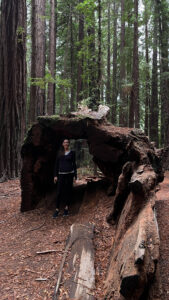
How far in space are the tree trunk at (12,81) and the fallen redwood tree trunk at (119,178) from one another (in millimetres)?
3441

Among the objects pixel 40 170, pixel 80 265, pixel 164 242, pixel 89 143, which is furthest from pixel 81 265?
pixel 40 170

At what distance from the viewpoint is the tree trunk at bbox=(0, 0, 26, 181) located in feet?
32.3

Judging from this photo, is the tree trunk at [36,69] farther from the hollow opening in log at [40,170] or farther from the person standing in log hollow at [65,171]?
the person standing in log hollow at [65,171]

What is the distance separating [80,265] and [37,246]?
4.14 ft

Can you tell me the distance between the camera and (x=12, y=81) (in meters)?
10.0

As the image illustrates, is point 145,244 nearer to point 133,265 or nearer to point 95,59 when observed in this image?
point 133,265

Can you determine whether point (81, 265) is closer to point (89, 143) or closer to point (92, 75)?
point (89, 143)

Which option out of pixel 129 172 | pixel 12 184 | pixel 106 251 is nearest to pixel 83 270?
pixel 106 251

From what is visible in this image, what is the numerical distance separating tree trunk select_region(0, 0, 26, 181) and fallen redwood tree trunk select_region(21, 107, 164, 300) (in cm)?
344

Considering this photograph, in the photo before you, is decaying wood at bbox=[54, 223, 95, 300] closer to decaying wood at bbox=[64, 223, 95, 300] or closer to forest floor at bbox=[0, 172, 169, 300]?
decaying wood at bbox=[64, 223, 95, 300]

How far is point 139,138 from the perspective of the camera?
544 centimetres

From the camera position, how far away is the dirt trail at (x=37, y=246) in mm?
3162

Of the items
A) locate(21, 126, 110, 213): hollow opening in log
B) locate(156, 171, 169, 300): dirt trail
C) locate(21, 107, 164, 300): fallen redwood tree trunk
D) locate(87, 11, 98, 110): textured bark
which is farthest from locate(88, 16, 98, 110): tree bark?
locate(156, 171, 169, 300): dirt trail

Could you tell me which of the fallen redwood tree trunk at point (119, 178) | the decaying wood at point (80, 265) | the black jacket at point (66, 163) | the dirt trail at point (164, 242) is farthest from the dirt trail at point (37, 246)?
the black jacket at point (66, 163)
